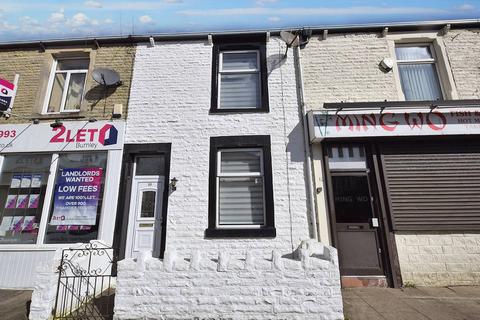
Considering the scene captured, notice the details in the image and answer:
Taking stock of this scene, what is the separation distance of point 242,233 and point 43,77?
22.6 feet

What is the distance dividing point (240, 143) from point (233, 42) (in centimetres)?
313

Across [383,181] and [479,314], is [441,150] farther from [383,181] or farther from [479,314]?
[479,314]

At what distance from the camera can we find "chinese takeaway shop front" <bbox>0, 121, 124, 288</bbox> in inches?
233

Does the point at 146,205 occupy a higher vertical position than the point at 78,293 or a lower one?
higher

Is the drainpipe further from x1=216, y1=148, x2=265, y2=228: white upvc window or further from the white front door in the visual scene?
the white front door

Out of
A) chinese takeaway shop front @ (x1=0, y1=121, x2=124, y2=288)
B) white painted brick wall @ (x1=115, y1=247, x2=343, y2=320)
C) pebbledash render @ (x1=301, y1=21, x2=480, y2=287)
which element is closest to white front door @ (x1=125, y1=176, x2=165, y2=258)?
chinese takeaway shop front @ (x1=0, y1=121, x2=124, y2=288)

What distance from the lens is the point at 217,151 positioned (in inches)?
254

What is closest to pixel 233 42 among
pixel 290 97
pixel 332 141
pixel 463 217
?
pixel 290 97

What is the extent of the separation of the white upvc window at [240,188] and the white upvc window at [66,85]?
439cm

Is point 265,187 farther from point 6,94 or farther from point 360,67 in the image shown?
point 6,94

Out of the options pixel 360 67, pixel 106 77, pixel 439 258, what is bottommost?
pixel 439 258

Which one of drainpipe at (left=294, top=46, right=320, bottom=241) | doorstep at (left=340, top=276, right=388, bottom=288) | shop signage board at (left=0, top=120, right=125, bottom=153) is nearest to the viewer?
doorstep at (left=340, top=276, right=388, bottom=288)

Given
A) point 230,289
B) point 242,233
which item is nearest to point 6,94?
point 242,233

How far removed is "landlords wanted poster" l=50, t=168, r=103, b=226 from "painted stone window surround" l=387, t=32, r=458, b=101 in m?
7.87
